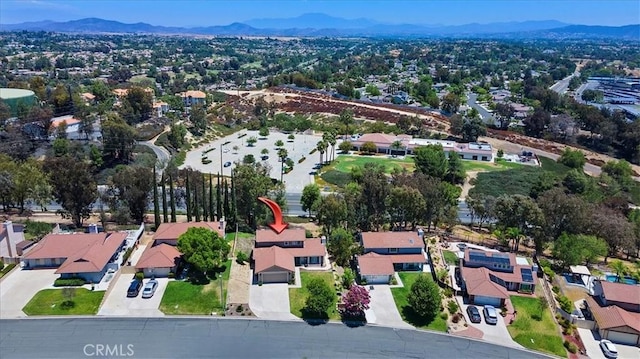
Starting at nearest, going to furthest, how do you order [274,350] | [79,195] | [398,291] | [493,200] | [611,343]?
[274,350]
[611,343]
[398,291]
[79,195]
[493,200]

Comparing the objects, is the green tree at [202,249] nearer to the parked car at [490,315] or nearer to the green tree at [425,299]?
the green tree at [425,299]

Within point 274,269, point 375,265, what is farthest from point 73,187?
point 375,265

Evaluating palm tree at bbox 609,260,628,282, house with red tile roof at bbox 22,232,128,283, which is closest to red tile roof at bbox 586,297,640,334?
palm tree at bbox 609,260,628,282

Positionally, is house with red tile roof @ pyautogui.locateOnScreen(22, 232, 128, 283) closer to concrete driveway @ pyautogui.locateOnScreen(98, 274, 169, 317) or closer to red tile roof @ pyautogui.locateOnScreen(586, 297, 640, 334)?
concrete driveway @ pyautogui.locateOnScreen(98, 274, 169, 317)

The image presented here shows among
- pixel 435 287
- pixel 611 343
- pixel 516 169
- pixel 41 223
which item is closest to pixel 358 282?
pixel 435 287

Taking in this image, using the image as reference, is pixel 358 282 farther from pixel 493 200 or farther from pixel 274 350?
pixel 493 200

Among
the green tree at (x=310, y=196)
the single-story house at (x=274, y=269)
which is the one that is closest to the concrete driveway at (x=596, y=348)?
the single-story house at (x=274, y=269)

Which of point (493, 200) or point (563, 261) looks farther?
point (493, 200)
